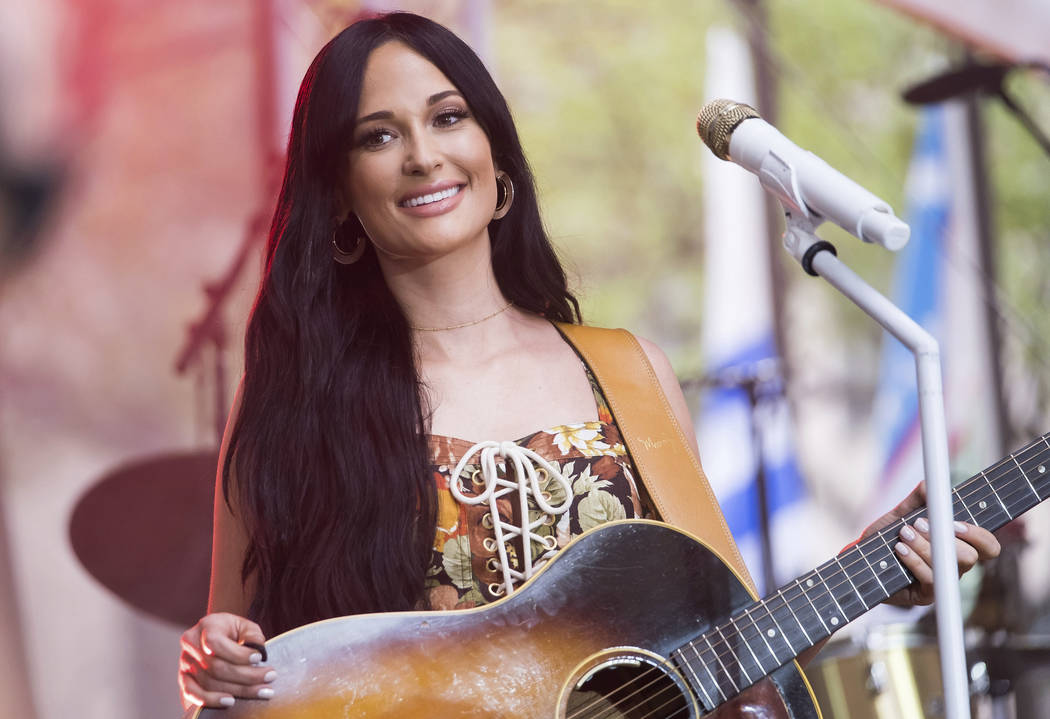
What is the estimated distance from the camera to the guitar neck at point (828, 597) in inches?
60.7

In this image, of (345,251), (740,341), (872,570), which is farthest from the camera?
(740,341)

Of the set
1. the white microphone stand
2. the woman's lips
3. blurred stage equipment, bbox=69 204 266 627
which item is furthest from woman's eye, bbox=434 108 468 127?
blurred stage equipment, bbox=69 204 266 627

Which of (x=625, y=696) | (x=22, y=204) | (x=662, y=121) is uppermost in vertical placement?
(x=662, y=121)

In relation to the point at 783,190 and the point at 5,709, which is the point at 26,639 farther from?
the point at 783,190

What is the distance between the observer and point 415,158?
69.9 inches

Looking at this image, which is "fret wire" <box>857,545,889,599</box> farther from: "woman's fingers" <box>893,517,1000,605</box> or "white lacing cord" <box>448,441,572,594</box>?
"white lacing cord" <box>448,441,572,594</box>

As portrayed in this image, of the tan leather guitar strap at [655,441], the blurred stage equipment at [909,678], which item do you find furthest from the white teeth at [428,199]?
the blurred stage equipment at [909,678]

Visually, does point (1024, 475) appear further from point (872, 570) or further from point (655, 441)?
point (655, 441)

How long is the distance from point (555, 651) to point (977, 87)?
307 cm

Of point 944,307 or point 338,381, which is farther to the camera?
point 944,307

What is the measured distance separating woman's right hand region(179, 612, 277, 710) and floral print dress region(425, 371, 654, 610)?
34 centimetres

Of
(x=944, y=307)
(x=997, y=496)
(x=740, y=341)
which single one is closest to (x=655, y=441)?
(x=997, y=496)

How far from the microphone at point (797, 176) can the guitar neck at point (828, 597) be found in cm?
57

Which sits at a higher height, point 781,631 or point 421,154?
point 421,154
